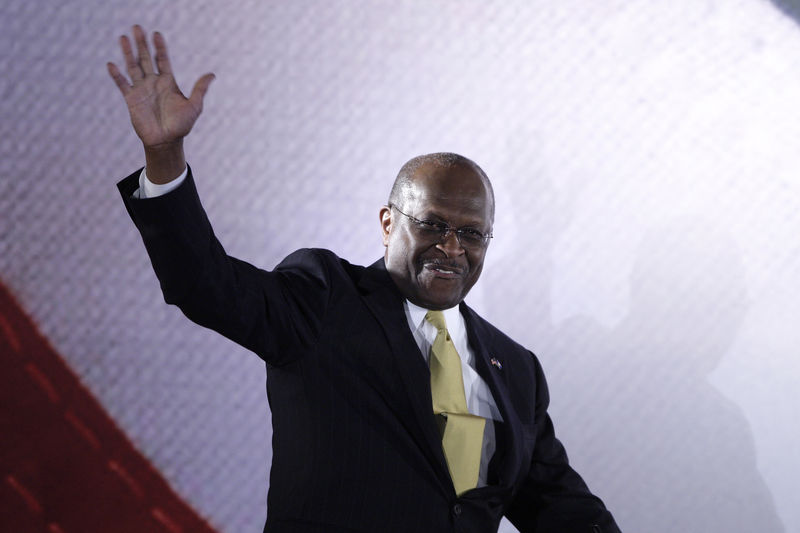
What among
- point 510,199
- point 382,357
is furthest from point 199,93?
point 510,199

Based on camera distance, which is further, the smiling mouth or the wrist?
the smiling mouth

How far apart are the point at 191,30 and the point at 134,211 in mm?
1030

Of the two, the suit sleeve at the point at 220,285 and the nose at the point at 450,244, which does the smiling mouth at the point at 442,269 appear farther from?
the suit sleeve at the point at 220,285

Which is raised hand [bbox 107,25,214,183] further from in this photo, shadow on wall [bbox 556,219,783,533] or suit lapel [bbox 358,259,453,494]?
shadow on wall [bbox 556,219,783,533]

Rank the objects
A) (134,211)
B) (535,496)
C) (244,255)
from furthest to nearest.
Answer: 1. (244,255)
2. (535,496)
3. (134,211)

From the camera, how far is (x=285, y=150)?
74.4 inches

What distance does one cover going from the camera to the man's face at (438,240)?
1.33 metres

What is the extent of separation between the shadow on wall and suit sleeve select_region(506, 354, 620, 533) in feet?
2.09

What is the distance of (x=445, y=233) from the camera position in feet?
4.40

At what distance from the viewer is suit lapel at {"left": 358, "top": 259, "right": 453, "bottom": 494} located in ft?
3.97

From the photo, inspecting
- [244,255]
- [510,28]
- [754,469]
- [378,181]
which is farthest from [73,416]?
[754,469]

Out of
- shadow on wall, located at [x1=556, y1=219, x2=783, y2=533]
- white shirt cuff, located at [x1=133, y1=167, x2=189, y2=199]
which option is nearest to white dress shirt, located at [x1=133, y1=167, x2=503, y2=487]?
white shirt cuff, located at [x1=133, y1=167, x2=189, y2=199]

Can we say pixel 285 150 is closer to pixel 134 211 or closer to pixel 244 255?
pixel 244 255

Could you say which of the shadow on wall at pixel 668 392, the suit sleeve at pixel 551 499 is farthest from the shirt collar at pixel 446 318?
the shadow on wall at pixel 668 392
